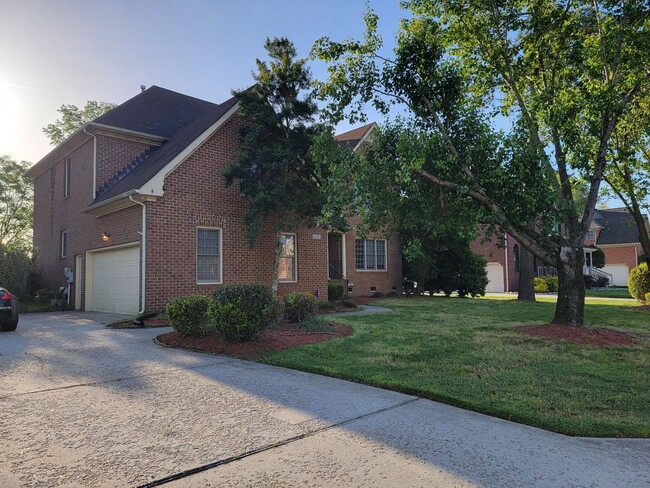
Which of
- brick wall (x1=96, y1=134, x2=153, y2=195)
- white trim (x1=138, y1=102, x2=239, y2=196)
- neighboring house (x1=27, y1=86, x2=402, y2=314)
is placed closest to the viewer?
white trim (x1=138, y1=102, x2=239, y2=196)

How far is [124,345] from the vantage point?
28.0 ft

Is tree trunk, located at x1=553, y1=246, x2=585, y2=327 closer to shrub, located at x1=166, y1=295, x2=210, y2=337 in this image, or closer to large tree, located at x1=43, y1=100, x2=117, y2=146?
shrub, located at x1=166, y1=295, x2=210, y2=337

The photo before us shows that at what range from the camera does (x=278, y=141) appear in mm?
13875

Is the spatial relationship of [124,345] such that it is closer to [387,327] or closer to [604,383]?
[387,327]

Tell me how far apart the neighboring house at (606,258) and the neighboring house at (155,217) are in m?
19.4

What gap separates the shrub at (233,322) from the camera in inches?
305

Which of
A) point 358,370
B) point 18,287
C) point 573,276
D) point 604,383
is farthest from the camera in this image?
point 18,287

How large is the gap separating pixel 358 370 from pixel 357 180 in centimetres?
424

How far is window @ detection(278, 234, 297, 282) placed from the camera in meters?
16.1

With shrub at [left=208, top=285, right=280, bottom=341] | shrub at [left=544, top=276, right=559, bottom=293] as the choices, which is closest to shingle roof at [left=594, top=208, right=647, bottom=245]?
shrub at [left=544, top=276, right=559, bottom=293]

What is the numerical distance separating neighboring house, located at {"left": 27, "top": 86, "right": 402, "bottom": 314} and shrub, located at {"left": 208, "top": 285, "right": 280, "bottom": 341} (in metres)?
5.63

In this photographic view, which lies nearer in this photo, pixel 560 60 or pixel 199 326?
pixel 199 326

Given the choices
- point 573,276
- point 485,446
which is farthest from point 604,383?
point 573,276

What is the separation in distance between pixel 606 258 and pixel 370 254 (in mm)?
30779
